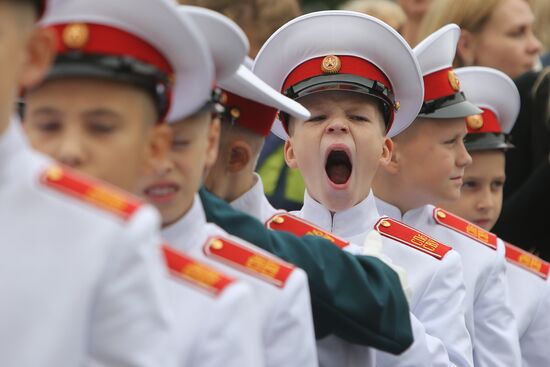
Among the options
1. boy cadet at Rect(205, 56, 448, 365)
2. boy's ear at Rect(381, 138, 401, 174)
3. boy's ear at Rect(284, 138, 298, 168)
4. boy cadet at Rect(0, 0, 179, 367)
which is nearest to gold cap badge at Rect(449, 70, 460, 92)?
boy's ear at Rect(381, 138, 401, 174)

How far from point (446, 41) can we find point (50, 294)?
3.64 m

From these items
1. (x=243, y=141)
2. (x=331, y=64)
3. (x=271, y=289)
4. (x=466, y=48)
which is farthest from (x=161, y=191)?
(x=466, y=48)

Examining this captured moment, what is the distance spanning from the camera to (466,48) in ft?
28.0

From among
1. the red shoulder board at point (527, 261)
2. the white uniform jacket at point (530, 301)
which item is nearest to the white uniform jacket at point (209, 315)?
the white uniform jacket at point (530, 301)

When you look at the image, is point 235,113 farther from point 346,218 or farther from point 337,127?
point 346,218

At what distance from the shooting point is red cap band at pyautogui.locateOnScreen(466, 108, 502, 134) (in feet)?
24.0

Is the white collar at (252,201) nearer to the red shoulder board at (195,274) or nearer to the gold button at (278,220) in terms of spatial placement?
the gold button at (278,220)

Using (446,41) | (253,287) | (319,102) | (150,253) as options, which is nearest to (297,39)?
(319,102)

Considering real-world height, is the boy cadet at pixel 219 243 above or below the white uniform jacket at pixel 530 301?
above

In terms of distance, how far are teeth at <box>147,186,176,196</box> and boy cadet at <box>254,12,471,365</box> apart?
4.86ft

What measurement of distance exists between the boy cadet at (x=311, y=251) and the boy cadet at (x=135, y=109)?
603 mm

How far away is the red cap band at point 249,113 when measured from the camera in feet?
16.2

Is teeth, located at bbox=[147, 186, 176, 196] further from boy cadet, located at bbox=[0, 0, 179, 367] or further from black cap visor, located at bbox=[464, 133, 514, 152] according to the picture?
black cap visor, located at bbox=[464, 133, 514, 152]

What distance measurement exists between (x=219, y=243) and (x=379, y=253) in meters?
1.19
